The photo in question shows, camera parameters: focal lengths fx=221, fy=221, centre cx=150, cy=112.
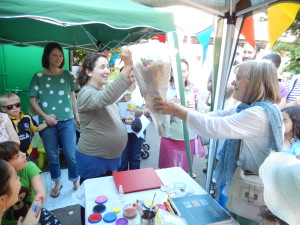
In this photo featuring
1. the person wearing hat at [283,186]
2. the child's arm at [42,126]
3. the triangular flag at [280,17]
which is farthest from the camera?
the child's arm at [42,126]

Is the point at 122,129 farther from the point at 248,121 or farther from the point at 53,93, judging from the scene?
the point at 53,93

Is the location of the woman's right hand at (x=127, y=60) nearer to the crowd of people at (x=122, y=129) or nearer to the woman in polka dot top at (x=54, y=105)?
the crowd of people at (x=122, y=129)

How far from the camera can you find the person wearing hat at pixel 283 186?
0.69 m

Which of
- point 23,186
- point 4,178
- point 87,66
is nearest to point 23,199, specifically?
point 23,186

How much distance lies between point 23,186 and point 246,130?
4.80ft

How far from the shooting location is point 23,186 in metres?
1.48

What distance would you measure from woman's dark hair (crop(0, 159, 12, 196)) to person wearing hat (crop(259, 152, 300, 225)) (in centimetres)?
116

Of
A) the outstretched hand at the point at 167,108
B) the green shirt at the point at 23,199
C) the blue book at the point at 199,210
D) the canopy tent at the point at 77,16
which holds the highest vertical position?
the canopy tent at the point at 77,16

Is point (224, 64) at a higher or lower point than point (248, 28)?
lower

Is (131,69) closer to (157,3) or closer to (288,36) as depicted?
(157,3)

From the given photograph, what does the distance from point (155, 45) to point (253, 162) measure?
3.05 ft

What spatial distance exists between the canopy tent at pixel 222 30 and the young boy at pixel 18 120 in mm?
1678

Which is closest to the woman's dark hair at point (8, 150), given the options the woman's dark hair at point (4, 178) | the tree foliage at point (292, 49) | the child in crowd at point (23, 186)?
the child in crowd at point (23, 186)

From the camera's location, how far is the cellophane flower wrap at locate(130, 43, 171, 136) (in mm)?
1257
